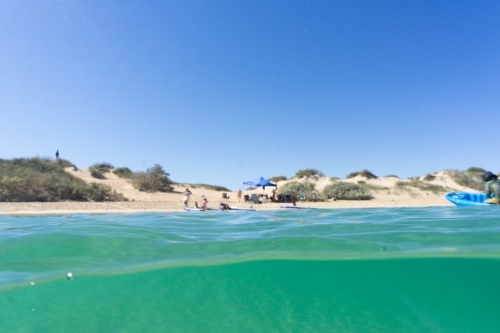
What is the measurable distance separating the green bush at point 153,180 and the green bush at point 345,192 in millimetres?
15583

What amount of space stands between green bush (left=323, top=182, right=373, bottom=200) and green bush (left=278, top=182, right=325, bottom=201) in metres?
1.24

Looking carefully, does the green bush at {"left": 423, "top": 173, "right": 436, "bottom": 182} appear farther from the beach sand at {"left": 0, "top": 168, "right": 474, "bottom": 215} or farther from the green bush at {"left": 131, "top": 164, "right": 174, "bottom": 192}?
the green bush at {"left": 131, "top": 164, "right": 174, "bottom": 192}

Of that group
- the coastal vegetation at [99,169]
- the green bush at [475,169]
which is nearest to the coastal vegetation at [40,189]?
the coastal vegetation at [99,169]

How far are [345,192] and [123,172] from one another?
24157mm

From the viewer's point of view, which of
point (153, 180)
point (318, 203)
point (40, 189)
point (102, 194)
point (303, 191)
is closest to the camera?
point (40, 189)

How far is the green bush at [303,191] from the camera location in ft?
94.7

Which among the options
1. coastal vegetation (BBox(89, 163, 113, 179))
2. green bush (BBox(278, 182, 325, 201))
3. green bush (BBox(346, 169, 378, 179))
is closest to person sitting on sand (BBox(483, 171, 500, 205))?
green bush (BBox(278, 182, 325, 201))

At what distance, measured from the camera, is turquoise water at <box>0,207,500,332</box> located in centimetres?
361

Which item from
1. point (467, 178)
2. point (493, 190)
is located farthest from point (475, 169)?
point (493, 190)

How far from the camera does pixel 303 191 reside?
3078 cm

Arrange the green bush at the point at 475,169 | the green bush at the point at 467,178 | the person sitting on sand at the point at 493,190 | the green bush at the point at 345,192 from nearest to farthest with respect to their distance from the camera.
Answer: the person sitting on sand at the point at 493,190
the green bush at the point at 345,192
the green bush at the point at 467,178
the green bush at the point at 475,169

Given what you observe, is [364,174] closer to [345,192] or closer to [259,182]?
[345,192]

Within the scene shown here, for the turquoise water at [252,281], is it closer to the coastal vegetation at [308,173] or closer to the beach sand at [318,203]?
the beach sand at [318,203]

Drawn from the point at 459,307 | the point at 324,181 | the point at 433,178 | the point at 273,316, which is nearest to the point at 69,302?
the point at 273,316
